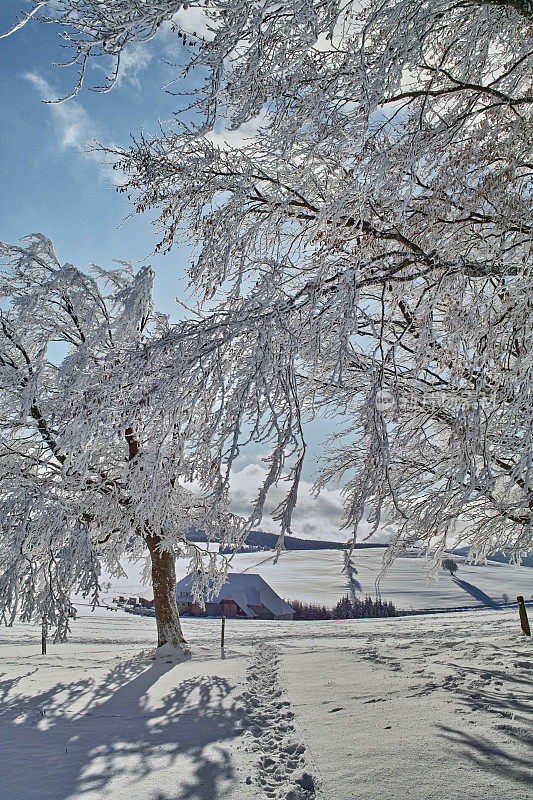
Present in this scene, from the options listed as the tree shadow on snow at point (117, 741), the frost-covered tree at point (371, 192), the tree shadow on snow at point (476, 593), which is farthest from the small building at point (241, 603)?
the frost-covered tree at point (371, 192)

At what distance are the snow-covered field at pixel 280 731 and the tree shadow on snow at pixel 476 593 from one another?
4464 centimetres

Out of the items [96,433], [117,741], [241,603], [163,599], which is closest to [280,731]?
[117,741]

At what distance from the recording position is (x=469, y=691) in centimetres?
499

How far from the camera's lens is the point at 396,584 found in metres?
54.3

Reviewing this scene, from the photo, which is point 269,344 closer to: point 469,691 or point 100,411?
point 100,411

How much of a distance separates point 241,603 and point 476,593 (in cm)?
3007

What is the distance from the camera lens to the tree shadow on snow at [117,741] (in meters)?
3.06

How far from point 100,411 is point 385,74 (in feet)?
9.41

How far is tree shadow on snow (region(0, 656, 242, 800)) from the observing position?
10.0 feet

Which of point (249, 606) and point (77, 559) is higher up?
point (77, 559)

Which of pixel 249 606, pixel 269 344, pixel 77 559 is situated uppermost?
pixel 269 344

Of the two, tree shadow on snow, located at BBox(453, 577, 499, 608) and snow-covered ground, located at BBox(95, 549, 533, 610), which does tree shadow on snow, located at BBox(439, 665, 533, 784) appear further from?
tree shadow on snow, located at BBox(453, 577, 499, 608)

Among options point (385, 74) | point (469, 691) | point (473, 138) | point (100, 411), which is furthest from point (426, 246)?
point (469, 691)

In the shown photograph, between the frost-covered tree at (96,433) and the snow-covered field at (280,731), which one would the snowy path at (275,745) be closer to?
the snow-covered field at (280,731)
